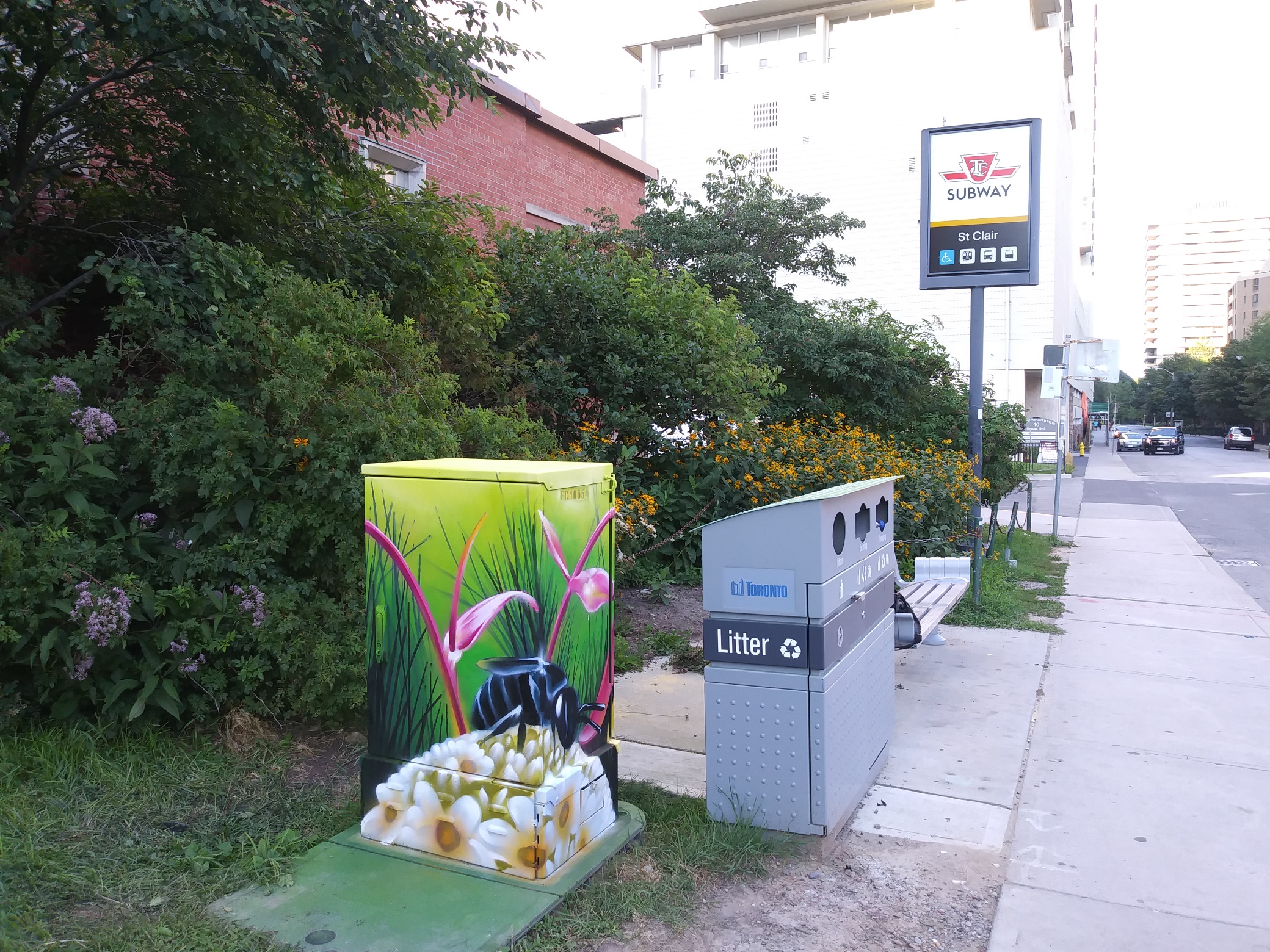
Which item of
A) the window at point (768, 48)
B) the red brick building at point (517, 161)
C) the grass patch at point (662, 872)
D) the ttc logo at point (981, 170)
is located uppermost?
the window at point (768, 48)

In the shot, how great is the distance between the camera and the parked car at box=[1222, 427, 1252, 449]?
2286 inches

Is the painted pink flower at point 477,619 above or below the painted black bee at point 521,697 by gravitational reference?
above

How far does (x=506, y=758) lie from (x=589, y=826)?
0.52 metres

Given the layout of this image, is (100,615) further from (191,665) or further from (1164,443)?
(1164,443)

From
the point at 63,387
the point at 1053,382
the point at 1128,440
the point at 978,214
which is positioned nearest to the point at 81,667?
the point at 63,387

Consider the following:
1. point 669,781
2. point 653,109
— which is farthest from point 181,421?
point 653,109

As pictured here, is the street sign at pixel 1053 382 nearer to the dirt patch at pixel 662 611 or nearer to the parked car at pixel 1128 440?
the dirt patch at pixel 662 611

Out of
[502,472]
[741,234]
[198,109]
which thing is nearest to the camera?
[502,472]

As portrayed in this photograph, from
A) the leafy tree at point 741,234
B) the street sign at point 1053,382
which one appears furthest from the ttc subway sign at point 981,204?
the street sign at point 1053,382

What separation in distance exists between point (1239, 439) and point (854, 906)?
6661cm

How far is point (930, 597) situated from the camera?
22.5 ft

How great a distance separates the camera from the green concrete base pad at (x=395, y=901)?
9.71ft

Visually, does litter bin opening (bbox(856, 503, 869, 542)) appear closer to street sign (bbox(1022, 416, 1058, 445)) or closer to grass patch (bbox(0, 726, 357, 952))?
grass patch (bbox(0, 726, 357, 952))

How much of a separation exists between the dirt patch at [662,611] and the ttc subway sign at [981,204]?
375cm
